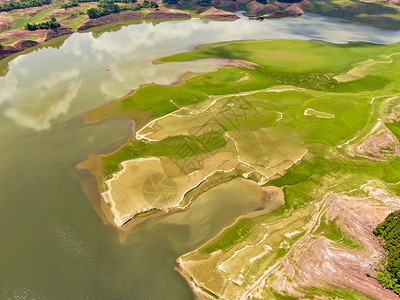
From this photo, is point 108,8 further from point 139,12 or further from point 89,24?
point 89,24

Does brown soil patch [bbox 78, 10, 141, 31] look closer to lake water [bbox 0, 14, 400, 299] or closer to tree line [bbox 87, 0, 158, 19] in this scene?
tree line [bbox 87, 0, 158, 19]

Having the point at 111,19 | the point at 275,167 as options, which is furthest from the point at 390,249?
the point at 111,19

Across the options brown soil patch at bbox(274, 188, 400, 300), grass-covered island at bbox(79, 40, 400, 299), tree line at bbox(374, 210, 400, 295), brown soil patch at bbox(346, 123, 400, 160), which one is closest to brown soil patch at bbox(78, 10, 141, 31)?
grass-covered island at bbox(79, 40, 400, 299)

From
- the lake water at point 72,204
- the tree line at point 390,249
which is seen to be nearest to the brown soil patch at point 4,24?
the lake water at point 72,204

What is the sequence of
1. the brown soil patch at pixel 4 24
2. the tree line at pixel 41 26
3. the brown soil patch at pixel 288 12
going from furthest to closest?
1. the brown soil patch at pixel 288 12
2. the brown soil patch at pixel 4 24
3. the tree line at pixel 41 26

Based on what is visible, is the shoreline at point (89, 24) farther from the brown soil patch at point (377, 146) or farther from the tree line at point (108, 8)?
the brown soil patch at point (377, 146)

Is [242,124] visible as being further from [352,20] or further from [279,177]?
[352,20]
